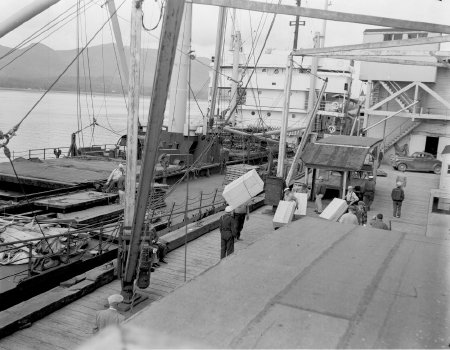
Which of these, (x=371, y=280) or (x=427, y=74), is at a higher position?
(x=427, y=74)

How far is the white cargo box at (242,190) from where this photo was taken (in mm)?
12508

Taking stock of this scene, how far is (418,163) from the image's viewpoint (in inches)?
1155

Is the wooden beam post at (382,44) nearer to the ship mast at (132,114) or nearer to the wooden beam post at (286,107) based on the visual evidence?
the wooden beam post at (286,107)

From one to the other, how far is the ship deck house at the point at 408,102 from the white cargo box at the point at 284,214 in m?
18.3

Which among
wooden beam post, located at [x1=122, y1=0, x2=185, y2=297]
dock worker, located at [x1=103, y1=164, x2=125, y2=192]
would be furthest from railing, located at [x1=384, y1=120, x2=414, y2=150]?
wooden beam post, located at [x1=122, y1=0, x2=185, y2=297]

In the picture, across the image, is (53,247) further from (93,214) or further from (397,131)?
(397,131)

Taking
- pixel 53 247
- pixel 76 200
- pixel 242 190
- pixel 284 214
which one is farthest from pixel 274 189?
pixel 53 247

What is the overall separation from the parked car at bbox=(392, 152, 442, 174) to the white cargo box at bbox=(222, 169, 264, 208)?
18.9 m

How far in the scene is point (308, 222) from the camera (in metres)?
9.04

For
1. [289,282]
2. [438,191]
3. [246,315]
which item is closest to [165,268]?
[289,282]

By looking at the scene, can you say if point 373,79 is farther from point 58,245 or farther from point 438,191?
point 58,245

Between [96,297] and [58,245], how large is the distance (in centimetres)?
223

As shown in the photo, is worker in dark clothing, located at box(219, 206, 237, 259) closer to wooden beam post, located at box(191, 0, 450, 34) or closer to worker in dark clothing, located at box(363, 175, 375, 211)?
wooden beam post, located at box(191, 0, 450, 34)

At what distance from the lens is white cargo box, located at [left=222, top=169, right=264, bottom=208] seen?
12508 mm
